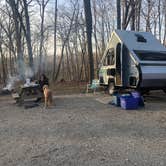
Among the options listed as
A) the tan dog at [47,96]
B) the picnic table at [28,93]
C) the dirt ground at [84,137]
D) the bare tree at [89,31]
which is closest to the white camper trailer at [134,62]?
the dirt ground at [84,137]

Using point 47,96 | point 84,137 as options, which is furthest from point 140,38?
point 84,137

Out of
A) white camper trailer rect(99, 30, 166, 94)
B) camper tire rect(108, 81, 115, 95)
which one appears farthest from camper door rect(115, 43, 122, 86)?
camper tire rect(108, 81, 115, 95)

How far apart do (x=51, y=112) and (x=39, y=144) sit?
3.87m

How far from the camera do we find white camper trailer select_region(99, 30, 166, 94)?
36.9ft

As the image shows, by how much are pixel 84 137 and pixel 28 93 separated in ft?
20.9

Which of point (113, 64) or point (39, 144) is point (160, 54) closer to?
point (113, 64)

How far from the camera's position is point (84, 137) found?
6.14m

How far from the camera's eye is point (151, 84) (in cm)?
1131

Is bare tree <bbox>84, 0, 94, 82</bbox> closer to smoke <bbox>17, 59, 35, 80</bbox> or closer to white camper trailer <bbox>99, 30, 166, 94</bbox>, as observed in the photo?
smoke <bbox>17, 59, 35, 80</bbox>

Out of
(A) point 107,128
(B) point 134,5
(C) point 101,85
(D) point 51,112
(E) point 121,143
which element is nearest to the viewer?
(E) point 121,143

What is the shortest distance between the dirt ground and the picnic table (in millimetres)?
2197

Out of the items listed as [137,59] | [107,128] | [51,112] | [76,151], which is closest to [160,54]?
[137,59]

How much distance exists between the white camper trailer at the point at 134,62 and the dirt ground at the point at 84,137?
190 cm

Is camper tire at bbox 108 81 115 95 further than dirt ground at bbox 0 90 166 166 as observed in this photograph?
Yes
